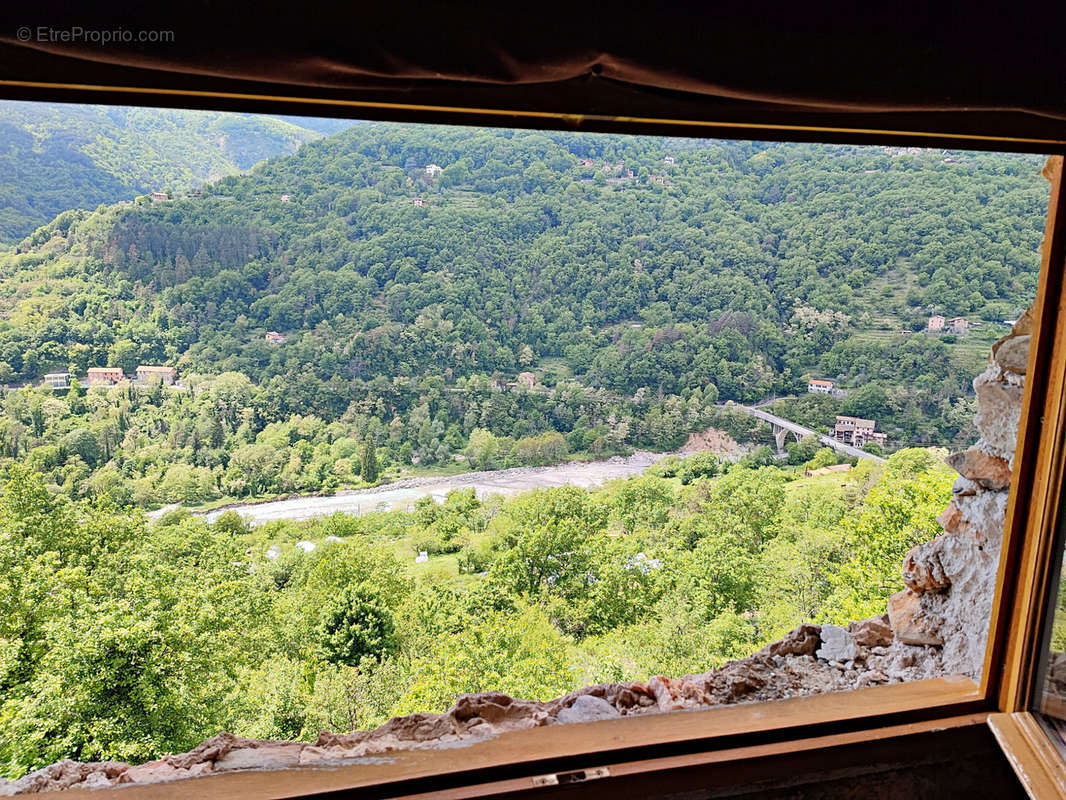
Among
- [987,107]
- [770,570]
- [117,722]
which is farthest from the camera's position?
[770,570]

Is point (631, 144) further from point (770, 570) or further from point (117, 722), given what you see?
point (117, 722)

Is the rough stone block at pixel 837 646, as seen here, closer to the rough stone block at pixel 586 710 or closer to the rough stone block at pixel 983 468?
the rough stone block at pixel 983 468

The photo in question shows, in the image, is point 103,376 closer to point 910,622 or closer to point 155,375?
point 155,375

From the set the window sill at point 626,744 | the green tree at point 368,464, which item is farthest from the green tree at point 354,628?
the window sill at point 626,744

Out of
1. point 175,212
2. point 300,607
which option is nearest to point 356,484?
point 300,607

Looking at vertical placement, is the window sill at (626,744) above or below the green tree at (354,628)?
above

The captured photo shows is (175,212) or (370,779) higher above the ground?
(175,212)
